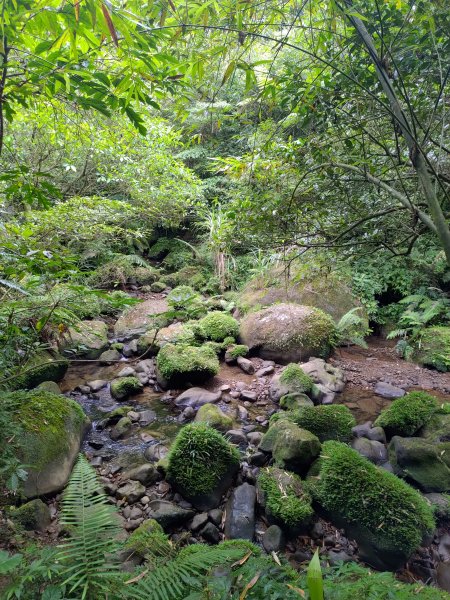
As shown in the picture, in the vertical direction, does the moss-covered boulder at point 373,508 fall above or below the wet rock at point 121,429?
above

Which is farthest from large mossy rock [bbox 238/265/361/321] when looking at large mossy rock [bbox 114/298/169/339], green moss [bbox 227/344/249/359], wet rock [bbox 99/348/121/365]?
wet rock [bbox 99/348/121/365]

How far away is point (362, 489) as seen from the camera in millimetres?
2797

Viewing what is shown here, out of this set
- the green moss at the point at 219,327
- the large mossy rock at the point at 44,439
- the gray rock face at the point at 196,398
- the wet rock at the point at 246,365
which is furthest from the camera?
the green moss at the point at 219,327

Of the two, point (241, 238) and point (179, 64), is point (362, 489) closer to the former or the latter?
point (241, 238)

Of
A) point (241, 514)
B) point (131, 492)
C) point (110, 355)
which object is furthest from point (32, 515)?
point (110, 355)

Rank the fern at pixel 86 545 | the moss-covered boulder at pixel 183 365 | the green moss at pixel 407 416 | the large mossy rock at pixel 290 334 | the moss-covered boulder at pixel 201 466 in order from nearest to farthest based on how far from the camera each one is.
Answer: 1. the fern at pixel 86 545
2. the moss-covered boulder at pixel 201 466
3. the green moss at pixel 407 416
4. the moss-covered boulder at pixel 183 365
5. the large mossy rock at pixel 290 334

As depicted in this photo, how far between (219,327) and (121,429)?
3041 millimetres

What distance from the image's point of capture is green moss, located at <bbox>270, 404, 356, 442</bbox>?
3.86m

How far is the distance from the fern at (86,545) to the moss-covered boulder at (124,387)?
2.91 metres

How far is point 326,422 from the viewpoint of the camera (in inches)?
154

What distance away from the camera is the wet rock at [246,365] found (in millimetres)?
5891

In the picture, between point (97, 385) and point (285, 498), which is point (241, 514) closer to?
point (285, 498)

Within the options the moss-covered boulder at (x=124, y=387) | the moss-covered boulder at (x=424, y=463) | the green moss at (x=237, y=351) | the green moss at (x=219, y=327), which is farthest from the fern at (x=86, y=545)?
the green moss at (x=219, y=327)

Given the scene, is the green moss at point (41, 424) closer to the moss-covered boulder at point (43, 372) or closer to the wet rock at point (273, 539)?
the moss-covered boulder at point (43, 372)
